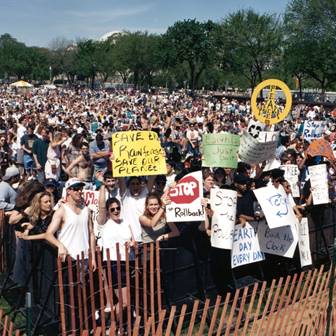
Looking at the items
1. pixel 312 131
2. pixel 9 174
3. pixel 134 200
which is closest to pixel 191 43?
pixel 312 131

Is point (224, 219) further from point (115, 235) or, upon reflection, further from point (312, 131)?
point (312, 131)

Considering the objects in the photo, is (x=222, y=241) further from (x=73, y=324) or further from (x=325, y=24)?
(x=325, y=24)

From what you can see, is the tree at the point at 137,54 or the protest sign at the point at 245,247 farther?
the tree at the point at 137,54

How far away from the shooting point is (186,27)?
78.4 m

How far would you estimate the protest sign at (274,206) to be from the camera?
257 inches

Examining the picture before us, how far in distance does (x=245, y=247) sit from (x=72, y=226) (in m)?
2.24

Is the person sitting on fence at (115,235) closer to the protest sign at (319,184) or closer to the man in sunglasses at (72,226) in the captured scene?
the man in sunglasses at (72,226)

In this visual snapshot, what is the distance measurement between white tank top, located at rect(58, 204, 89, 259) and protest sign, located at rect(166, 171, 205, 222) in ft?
3.21

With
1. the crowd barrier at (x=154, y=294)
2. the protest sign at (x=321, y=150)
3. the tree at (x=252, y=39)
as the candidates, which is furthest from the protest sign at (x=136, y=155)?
the tree at (x=252, y=39)

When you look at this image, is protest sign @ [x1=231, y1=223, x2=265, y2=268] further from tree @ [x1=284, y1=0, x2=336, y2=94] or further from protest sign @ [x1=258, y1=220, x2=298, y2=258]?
tree @ [x1=284, y1=0, x2=336, y2=94]

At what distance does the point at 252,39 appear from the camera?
214 feet

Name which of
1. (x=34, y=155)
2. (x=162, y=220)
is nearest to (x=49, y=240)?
(x=162, y=220)

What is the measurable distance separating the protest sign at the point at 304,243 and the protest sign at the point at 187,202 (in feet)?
6.61

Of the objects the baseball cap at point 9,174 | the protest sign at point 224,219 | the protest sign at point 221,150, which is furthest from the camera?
the baseball cap at point 9,174
